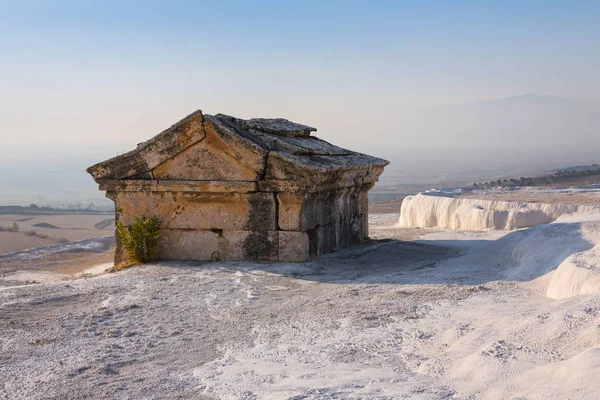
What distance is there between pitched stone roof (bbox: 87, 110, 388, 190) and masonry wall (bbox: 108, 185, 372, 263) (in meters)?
0.25

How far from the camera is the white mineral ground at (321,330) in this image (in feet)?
17.4

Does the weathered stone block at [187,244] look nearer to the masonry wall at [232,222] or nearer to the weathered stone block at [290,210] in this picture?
the masonry wall at [232,222]

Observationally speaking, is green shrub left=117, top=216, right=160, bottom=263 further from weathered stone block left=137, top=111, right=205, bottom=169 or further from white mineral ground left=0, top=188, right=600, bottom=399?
weathered stone block left=137, top=111, right=205, bottom=169

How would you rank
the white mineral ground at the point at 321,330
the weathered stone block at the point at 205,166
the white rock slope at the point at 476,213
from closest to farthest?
the white mineral ground at the point at 321,330 < the weathered stone block at the point at 205,166 < the white rock slope at the point at 476,213

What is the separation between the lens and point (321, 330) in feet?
22.7

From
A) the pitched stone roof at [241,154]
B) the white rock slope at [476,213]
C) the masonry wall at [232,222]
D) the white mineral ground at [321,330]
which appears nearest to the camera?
the white mineral ground at [321,330]

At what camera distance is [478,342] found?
5938mm

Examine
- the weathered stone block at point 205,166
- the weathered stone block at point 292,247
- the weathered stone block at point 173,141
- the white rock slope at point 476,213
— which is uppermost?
the weathered stone block at point 173,141

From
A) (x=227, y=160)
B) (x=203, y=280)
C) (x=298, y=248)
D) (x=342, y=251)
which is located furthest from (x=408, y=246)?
(x=203, y=280)

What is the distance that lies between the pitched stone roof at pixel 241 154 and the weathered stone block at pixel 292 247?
2.24 feet

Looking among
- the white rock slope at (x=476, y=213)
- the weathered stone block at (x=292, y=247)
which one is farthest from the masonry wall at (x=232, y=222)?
the white rock slope at (x=476, y=213)

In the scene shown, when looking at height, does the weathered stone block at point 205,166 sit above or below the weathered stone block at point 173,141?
below

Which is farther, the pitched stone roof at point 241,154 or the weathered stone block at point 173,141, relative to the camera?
the weathered stone block at point 173,141

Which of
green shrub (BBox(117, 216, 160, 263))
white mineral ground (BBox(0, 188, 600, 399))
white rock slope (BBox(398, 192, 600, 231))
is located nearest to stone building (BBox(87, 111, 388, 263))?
green shrub (BBox(117, 216, 160, 263))
